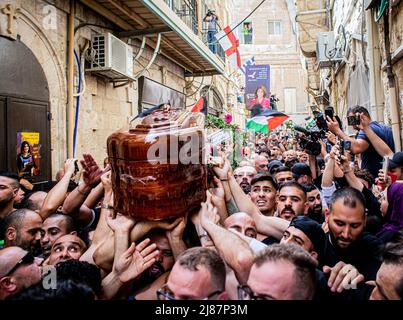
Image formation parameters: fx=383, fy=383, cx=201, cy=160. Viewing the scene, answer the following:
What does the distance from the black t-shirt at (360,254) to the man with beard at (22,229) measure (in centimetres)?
215

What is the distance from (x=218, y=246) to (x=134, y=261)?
0.43 metres

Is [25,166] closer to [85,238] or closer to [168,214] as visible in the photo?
[85,238]

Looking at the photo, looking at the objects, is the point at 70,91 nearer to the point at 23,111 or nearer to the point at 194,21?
the point at 23,111

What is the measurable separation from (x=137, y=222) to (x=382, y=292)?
48.3 inches

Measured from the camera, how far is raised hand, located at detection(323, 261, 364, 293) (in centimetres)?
191

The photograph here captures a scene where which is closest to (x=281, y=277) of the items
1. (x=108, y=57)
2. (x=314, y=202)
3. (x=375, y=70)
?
(x=314, y=202)

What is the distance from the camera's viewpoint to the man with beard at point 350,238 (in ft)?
8.21

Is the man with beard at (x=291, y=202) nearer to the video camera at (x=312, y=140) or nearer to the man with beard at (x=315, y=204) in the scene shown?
the man with beard at (x=315, y=204)

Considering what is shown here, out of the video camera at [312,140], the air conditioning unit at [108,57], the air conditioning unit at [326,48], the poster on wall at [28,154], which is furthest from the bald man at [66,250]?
the air conditioning unit at [326,48]

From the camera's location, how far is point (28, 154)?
5.12 m

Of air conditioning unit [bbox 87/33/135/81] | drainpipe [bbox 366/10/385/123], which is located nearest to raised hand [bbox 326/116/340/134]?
drainpipe [bbox 366/10/385/123]

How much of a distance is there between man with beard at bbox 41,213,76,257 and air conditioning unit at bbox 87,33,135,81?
12.8ft
